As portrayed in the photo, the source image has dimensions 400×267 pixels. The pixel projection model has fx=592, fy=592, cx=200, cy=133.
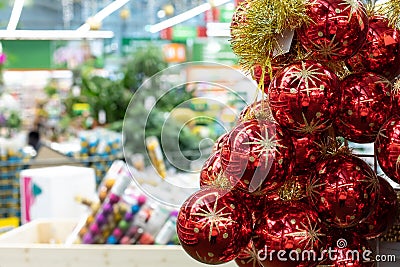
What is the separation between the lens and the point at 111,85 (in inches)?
244

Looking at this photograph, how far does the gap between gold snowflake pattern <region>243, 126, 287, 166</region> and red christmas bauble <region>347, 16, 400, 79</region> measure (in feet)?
0.83

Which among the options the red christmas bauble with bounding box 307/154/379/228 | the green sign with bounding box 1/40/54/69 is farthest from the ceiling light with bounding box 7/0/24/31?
the red christmas bauble with bounding box 307/154/379/228

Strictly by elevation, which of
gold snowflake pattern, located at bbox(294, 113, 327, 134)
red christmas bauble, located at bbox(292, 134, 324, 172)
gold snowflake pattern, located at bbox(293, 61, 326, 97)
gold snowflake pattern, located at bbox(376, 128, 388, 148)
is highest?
gold snowflake pattern, located at bbox(293, 61, 326, 97)

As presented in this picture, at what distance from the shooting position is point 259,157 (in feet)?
3.17

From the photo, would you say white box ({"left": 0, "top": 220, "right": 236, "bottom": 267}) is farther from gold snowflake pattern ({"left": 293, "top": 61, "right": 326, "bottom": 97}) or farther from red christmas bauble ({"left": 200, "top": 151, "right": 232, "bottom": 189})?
gold snowflake pattern ({"left": 293, "top": 61, "right": 326, "bottom": 97})

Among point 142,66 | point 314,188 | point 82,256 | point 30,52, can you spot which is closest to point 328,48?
point 314,188

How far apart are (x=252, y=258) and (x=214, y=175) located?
17cm

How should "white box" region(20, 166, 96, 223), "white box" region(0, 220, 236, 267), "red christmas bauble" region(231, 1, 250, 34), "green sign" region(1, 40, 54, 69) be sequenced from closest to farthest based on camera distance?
"red christmas bauble" region(231, 1, 250, 34), "white box" region(0, 220, 236, 267), "white box" region(20, 166, 96, 223), "green sign" region(1, 40, 54, 69)

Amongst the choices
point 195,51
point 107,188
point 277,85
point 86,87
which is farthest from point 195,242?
point 195,51

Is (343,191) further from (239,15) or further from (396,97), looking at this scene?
(239,15)

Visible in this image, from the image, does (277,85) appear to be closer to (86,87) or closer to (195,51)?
(86,87)

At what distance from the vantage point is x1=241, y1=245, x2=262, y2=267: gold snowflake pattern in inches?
42.2

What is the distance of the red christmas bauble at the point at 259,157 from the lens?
0.97 metres

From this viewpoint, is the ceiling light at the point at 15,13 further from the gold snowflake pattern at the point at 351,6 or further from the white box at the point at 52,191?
the gold snowflake pattern at the point at 351,6
